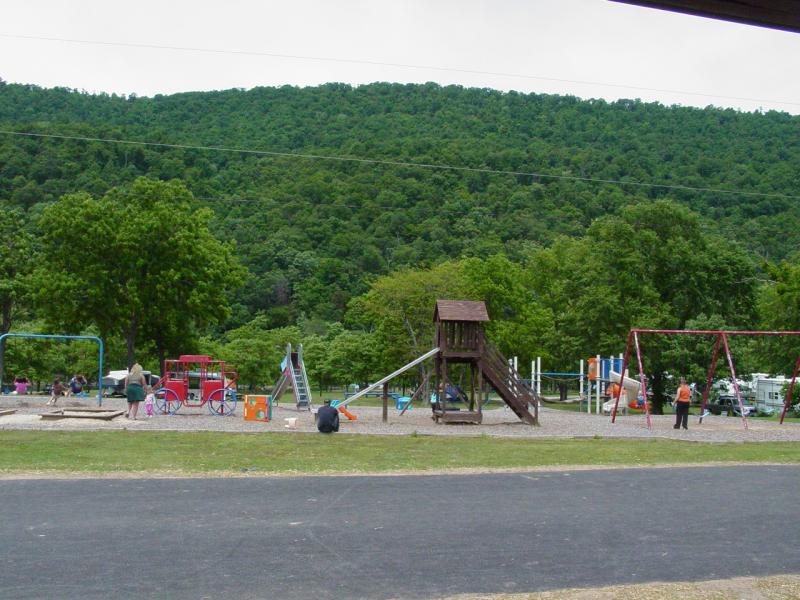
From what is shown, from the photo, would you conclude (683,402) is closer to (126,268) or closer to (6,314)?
(126,268)

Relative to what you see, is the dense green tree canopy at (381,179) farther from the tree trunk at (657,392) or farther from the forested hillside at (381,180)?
the tree trunk at (657,392)

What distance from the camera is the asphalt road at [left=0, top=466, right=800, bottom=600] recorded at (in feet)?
24.7

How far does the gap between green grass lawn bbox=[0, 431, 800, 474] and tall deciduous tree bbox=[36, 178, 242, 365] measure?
20133mm

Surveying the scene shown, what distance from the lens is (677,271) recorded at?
45875 mm

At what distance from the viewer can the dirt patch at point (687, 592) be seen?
7152 mm

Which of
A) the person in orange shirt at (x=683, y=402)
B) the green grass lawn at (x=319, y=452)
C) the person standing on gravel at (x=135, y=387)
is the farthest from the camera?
the person in orange shirt at (x=683, y=402)

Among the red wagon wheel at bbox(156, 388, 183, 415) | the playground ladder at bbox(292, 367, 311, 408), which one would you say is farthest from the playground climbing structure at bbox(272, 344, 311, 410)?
the red wagon wheel at bbox(156, 388, 183, 415)

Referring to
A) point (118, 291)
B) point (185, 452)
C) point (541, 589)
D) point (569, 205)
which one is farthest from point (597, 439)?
point (569, 205)

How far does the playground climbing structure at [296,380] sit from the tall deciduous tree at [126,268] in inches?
297

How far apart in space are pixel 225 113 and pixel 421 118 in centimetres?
2546

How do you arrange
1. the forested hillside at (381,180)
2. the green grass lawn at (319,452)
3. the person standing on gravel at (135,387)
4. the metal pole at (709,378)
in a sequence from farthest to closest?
1. the forested hillside at (381,180)
2. the metal pole at (709,378)
3. the person standing on gravel at (135,387)
4. the green grass lawn at (319,452)

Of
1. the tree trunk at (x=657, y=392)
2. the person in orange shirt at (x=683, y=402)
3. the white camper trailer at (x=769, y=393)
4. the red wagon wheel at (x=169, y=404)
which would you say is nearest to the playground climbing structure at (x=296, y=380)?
the red wagon wheel at (x=169, y=404)

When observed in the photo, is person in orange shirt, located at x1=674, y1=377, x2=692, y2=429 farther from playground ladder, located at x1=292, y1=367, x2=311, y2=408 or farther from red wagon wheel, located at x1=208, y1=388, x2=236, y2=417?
red wagon wheel, located at x1=208, y1=388, x2=236, y2=417

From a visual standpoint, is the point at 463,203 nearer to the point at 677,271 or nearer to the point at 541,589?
the point at 677,271
